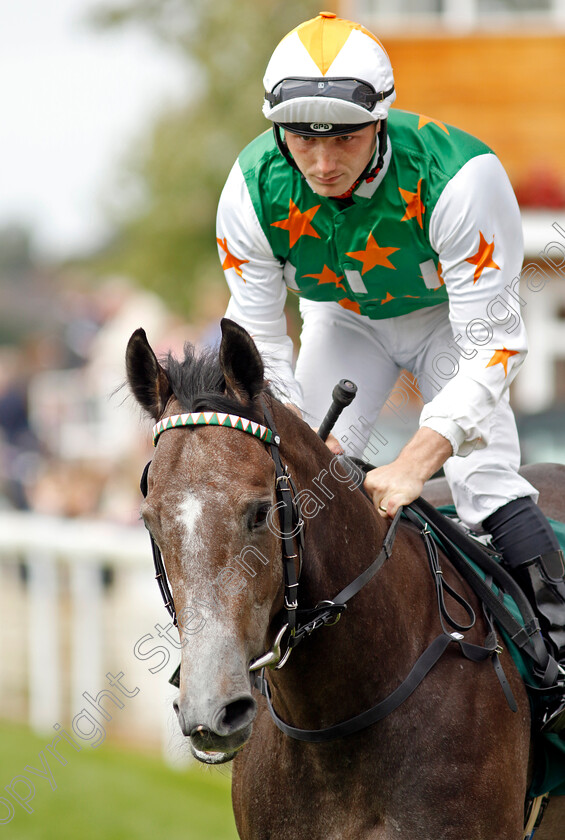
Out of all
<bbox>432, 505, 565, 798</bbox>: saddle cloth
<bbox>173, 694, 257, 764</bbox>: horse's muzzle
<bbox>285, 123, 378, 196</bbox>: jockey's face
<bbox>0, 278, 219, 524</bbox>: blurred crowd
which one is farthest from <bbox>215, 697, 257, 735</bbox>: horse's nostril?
<bbox>0, 278, 219, 524</bbox>: blurred crowd

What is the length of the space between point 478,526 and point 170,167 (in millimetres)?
19892

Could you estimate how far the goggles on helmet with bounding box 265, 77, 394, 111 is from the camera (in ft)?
9.73

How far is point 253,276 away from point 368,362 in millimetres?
547

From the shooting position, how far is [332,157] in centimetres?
305

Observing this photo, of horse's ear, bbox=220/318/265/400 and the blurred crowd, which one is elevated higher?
horse's ear, bbox=220/318/265/400

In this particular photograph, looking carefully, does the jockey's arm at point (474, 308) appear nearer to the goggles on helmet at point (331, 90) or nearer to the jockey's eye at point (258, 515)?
the goggles on helmet at point (331, 90)

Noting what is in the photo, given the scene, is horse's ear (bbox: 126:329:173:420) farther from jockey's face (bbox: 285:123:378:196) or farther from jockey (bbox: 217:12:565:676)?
jockey's face (bbox: 285:123:378:196)

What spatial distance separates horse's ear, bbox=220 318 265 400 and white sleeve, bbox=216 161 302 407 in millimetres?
696

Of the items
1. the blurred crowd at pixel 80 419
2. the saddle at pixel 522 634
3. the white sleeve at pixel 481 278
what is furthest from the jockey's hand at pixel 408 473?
the blurred crowd at pixel 80 419

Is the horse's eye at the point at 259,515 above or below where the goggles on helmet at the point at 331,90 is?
below

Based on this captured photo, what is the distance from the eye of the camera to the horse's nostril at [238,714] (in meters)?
2.24

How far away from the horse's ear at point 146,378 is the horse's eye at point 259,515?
40cm

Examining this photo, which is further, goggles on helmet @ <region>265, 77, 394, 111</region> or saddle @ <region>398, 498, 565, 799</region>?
saddle @ <region>398, 498, 565, 799</region>

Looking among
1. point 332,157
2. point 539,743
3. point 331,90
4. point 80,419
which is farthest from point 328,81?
point 80,419
